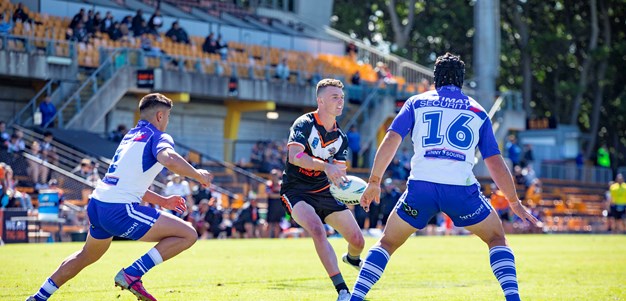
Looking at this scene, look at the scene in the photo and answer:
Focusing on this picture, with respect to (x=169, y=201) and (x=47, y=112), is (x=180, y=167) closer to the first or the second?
(x=169, y=201)

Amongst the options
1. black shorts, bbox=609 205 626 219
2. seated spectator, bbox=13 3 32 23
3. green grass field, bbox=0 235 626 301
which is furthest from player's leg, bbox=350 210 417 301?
black shorts, bbox=609 205 626 219

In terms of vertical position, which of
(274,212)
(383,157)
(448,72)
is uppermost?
(448,72)

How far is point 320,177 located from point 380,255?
2433 millimetres

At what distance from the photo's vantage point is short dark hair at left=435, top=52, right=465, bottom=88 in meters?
9.55

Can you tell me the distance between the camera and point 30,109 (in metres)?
34.3

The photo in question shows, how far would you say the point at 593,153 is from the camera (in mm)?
62719

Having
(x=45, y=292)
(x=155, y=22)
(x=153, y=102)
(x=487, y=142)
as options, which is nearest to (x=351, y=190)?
(x=487, y=142)

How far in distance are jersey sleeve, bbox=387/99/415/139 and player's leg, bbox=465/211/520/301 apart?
98cm

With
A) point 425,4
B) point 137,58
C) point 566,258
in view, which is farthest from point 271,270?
point 425,4

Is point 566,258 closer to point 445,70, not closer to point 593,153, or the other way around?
point 445,70

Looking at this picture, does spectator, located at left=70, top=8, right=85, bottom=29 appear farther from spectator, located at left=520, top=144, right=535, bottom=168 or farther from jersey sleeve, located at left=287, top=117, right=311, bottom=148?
jersey sleeve, located at left=287, top=117, right=311, bottom=148

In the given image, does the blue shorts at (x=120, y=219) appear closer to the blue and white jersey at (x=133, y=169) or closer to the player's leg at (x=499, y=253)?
the blue and white jersey at (x=133, y=169)

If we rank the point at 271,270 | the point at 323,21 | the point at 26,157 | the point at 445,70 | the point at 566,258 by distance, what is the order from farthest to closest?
1. the point at 323,21
2. the point at 26,157
3. the point at 566,258
4. the point at 271,270
5. the point at 445,70

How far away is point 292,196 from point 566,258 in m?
10.4
